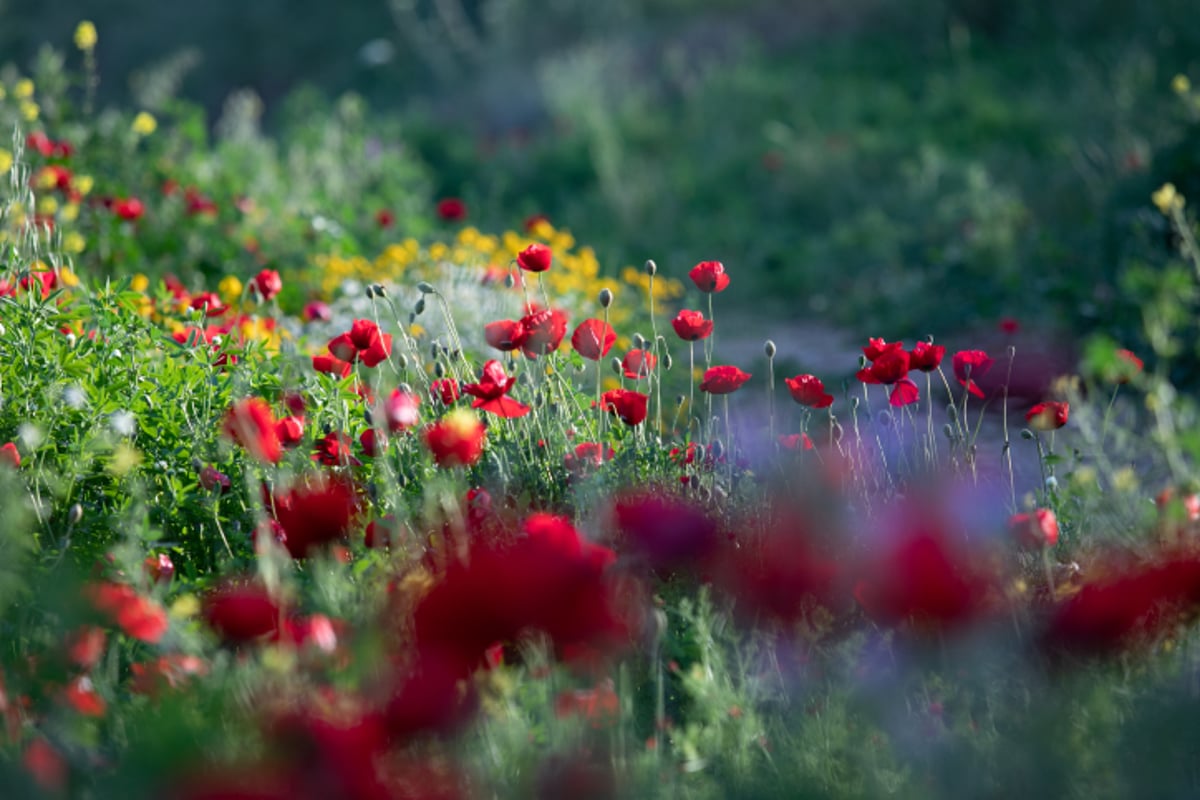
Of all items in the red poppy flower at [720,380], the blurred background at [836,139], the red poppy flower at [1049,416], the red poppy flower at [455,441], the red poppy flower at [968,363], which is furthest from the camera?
the blurred background at [836,139]

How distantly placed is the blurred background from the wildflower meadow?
8.16 ft

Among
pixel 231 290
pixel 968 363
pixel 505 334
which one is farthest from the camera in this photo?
pixel 231 290

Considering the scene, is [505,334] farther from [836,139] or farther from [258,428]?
[836,139]

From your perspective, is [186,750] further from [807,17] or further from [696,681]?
[807,17]

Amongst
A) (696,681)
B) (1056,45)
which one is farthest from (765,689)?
(1056,45)

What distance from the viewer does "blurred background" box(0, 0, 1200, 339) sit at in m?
5.94

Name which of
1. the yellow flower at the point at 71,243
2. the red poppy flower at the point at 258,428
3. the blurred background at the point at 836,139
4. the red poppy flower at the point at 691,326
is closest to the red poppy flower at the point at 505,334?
the red poppy flower at the point at 691,326

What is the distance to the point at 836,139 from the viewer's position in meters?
8.45

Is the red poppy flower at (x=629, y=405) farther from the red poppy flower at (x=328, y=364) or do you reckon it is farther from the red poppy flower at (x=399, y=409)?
the red poppy flower at (x=328, y=364)

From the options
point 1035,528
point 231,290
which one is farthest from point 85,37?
point 1035,528

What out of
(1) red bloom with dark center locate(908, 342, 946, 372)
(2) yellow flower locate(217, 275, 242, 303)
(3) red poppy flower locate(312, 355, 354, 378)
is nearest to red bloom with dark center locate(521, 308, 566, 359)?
(3) red poppy flower locate(312, 355, 354, 378)

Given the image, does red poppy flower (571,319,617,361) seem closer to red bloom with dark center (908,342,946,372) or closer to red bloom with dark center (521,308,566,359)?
red bloom with dark center (521,308,566,359)

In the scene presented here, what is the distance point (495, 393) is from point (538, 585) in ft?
2.35

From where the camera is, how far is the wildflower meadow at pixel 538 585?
1488 millimetres
